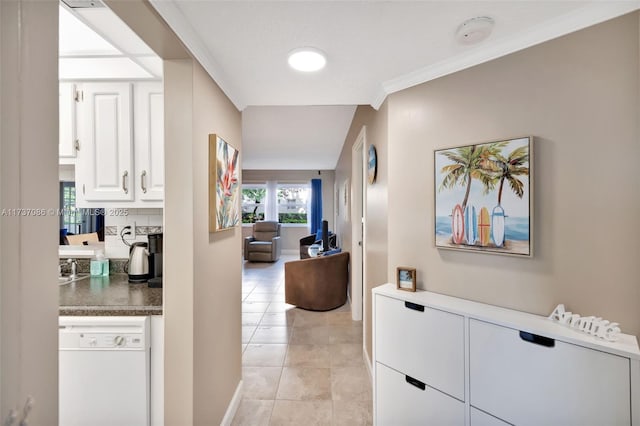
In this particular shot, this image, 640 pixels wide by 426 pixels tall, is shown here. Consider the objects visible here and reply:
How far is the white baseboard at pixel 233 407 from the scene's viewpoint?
178 centimetres

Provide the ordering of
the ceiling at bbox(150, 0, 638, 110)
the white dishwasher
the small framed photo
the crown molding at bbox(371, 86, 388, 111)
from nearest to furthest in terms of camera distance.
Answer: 1. the ceiling at bbox(150, 0, 638, 110)
2. the white dishwasher
3. the small framed photo
4. the crown molding at bbox(371, 86, 388, 111)

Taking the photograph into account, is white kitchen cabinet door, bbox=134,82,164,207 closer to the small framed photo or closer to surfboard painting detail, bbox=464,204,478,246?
the small framed photo

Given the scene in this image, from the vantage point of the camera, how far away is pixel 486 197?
1454mm

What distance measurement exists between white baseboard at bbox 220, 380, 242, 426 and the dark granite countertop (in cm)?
89

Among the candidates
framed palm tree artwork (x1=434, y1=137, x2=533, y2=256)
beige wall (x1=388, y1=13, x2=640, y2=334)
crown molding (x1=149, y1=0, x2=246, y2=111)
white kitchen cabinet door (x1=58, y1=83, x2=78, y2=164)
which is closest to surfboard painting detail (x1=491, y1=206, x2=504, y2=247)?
framed palm tree artwork (x1=434, y1=137, x2=533, y2=256)

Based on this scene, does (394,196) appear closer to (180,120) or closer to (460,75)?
(460,75)

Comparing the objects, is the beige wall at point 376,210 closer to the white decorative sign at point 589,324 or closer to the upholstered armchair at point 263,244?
the white decorative sign at point 589,324

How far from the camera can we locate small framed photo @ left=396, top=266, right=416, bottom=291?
5.57ft

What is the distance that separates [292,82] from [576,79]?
1.44 metres

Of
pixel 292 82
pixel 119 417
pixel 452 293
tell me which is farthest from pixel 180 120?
pixel 452 293

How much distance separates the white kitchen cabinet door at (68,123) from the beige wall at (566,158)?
2167mm

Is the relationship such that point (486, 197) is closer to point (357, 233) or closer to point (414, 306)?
point (414, 306)

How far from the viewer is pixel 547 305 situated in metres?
1.31

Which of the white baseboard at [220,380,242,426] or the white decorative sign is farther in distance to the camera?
the white baseboard at [220,380,242,426]
